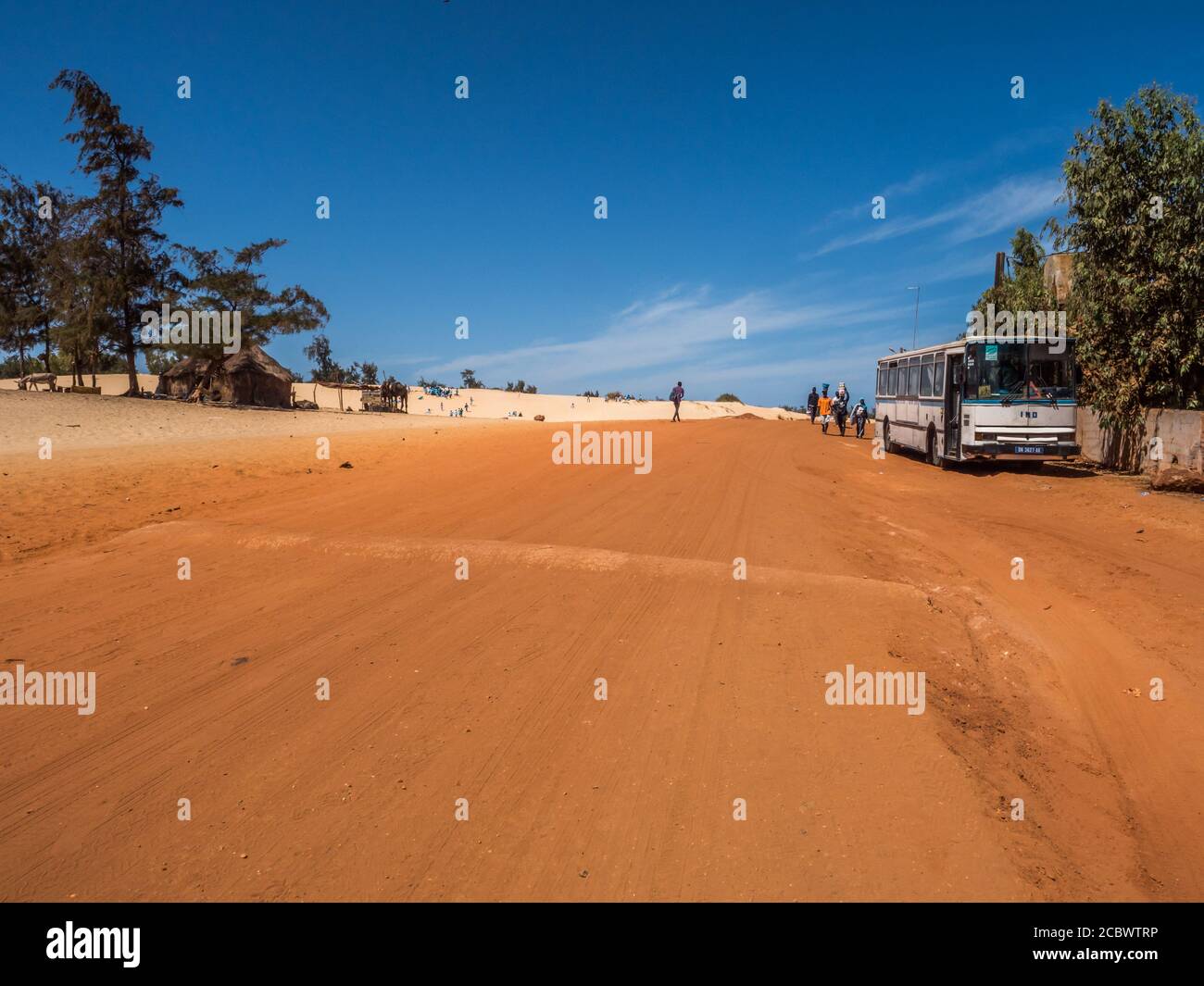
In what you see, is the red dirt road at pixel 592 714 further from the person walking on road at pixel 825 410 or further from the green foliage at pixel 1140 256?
the person walking on road at pixel 825 410

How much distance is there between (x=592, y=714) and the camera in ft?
16.2

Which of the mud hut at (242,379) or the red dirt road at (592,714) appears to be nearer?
the red dirt road at (592,714)

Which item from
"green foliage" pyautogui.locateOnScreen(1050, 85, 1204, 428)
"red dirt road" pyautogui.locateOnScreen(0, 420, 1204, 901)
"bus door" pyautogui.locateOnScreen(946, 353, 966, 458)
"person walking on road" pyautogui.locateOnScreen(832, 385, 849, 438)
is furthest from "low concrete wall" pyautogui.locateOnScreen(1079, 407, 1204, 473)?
"person walking on road" pyautogui.locateOnScreen(832, 385, 849, 438)

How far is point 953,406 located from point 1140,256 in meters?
4.88

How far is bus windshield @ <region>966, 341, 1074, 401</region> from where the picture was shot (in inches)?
665

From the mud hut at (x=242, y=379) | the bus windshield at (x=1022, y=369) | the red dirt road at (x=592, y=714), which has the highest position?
the mud hut at (x=242, y=379)

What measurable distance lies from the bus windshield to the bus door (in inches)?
29.8

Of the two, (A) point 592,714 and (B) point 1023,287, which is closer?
(A) point 592,714

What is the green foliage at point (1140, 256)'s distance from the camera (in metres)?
15.0

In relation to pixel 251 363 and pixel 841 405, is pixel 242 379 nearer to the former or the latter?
pixel 251 363

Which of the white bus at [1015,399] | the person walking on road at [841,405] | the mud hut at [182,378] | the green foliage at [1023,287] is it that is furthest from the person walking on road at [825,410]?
the mud hut at [182,378]

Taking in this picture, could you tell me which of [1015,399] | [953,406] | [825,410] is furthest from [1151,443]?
[825,410]

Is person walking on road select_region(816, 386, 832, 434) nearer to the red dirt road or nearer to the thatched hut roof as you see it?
the red dirt road

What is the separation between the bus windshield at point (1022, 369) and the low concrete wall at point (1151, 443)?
1.88m
